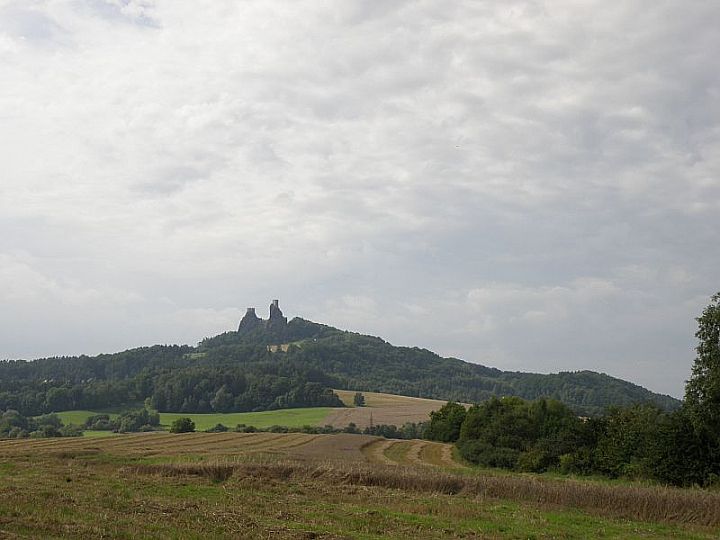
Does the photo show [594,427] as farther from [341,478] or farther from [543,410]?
[341,478]

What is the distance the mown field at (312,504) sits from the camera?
62.9 ft

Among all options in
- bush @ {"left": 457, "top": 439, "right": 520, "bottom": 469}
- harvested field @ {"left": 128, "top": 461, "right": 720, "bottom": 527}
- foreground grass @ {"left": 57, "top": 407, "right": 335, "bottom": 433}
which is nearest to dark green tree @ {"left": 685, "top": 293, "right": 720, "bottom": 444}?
harvested field @ {"left": 128, "top": 461, "right": 720, "bottom": 527}

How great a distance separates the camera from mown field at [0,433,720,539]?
1917 cm

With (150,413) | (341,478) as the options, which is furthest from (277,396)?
(341,478)

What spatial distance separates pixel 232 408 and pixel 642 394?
9701cm

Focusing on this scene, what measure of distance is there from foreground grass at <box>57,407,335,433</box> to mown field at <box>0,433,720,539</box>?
68714 millimetres

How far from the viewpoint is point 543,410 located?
251 ft

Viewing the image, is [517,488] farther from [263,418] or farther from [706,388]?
[263,418]

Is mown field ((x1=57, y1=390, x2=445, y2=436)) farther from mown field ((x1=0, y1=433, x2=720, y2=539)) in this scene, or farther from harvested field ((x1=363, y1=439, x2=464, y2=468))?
mown field ((x1=0, y1=433, x2=720, y2=539))

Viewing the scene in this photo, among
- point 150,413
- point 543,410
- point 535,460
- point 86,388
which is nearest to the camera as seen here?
point 535,460

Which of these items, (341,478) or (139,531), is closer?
(139,531)

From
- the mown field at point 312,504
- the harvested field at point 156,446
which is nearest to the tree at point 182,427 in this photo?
the harvested field at point 156,446

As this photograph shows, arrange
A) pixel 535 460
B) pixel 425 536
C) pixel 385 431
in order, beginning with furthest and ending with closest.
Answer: pixel 385 431 → pixel 535 460 → pixel 425 536

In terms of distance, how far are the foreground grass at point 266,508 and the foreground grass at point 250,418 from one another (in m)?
75.2
